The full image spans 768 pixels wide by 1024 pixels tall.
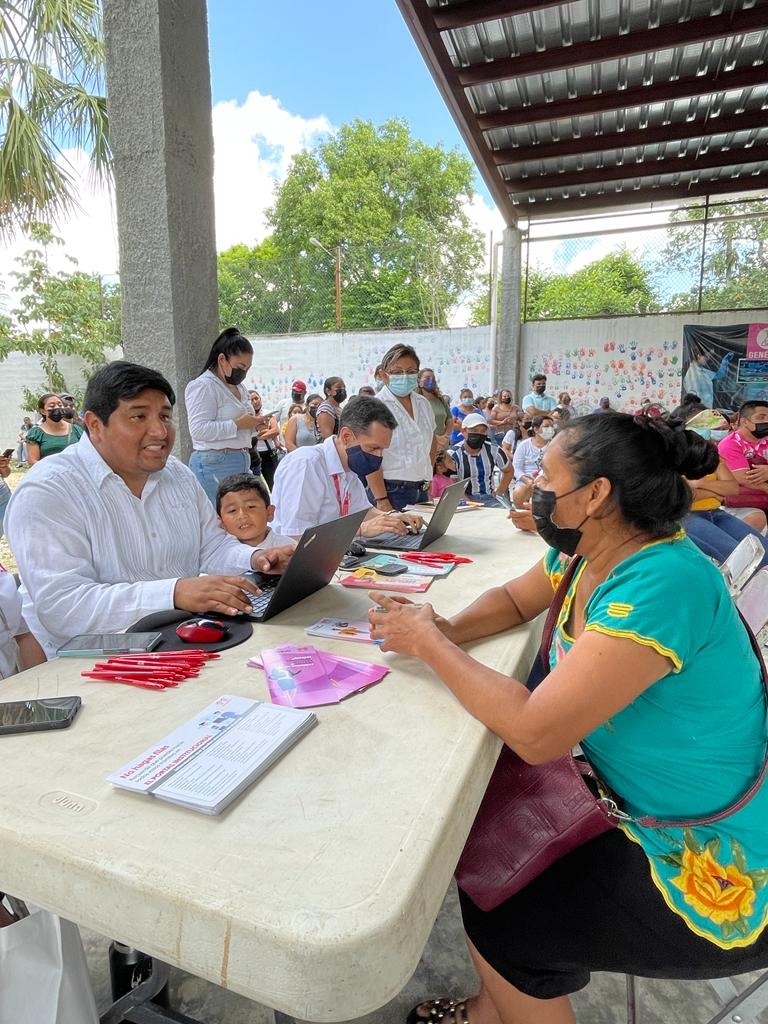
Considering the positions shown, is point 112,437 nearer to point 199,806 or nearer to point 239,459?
point 199,806

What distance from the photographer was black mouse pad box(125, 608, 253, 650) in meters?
1.31

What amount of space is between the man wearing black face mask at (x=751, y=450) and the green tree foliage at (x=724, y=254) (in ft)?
18.7

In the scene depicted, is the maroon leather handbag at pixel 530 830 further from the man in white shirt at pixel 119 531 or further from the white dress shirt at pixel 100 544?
the white dress shirt at pixel 100 544

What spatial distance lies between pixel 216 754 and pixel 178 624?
610 mm

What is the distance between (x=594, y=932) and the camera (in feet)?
3.40

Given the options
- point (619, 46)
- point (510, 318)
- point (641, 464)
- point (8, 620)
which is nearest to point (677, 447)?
point (641, 464)

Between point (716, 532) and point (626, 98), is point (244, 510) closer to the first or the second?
point (716, 532)

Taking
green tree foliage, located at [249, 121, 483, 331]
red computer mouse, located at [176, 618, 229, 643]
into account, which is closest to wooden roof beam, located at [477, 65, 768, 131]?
red computer mouse, located at [176, 618, 229, 643]

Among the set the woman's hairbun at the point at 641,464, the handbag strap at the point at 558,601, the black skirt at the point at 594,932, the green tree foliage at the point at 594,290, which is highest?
the green tree foliage at the point at 594,290

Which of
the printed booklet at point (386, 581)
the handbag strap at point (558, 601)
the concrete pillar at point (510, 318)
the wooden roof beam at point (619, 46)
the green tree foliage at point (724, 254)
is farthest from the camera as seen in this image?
the concrete pillar at point (510, 318)

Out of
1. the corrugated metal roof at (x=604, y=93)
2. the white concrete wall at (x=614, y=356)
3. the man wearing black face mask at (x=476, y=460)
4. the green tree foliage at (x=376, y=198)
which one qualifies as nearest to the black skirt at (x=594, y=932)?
the man wearing black face mask at (x=476, y=460)

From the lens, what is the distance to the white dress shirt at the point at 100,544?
1.54 metres

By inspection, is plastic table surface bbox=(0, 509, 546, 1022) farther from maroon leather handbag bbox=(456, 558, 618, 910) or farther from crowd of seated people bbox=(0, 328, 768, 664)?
crowd of seated people bbox=(0, 328, 768, 664)

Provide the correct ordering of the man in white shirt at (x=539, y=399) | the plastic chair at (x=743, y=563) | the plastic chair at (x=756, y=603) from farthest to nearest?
the man in white shirt at (x=539, y=399) < the plastic chair at (x=743, y=563) < the plastic chair at (x=756, y=603)
